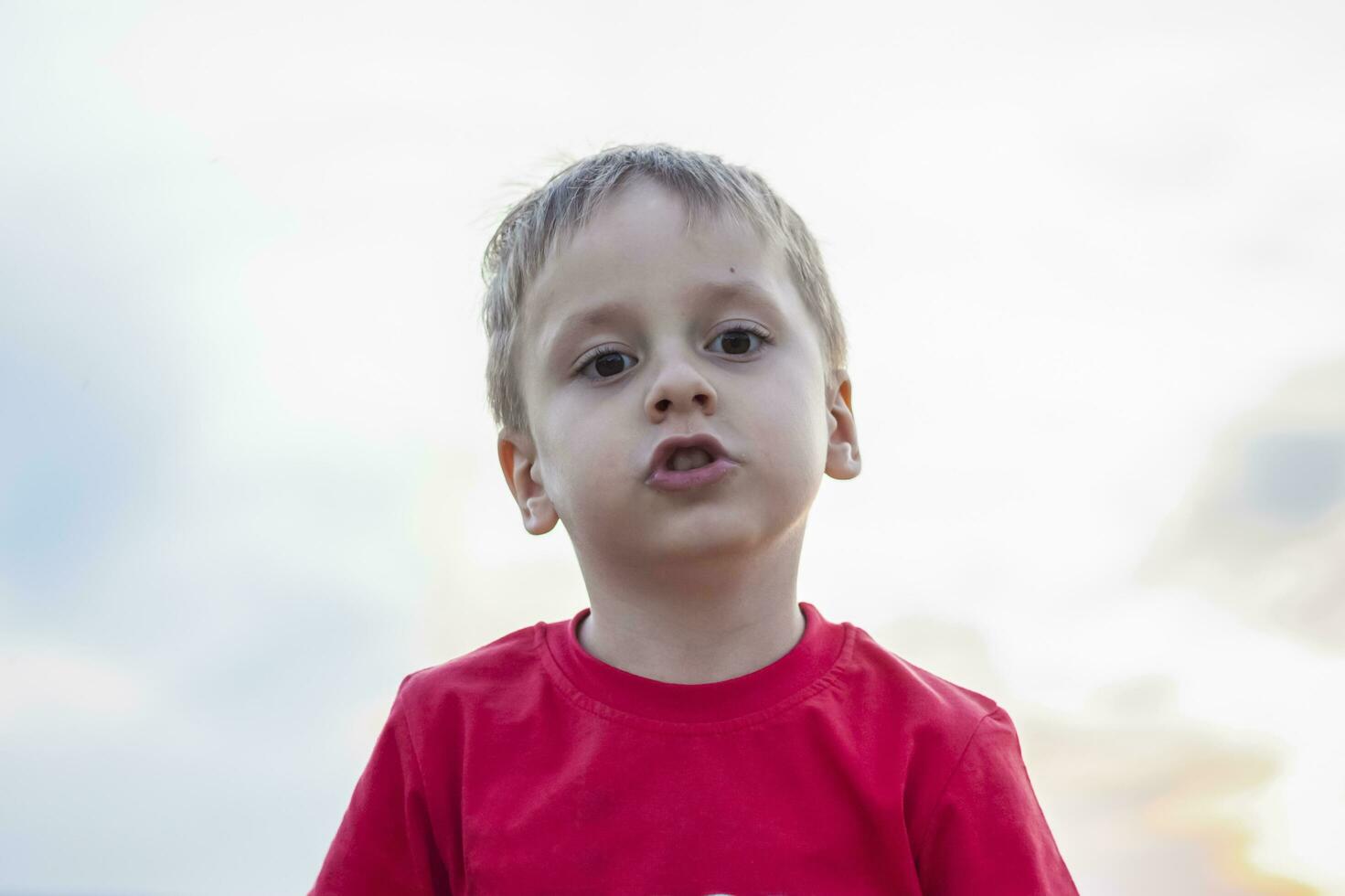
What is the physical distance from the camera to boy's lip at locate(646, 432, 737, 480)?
167 centimetres

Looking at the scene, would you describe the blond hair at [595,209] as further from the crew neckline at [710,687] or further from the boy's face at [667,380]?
the crew neckline at [710,687]

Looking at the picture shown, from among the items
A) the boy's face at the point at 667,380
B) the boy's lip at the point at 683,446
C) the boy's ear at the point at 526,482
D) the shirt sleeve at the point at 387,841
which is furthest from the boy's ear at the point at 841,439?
the shirt sleeve at the point at 387,841

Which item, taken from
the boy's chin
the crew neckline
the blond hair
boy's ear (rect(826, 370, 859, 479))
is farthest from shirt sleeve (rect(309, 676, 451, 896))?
boy's ear (rect(826, 370, 859, 479))

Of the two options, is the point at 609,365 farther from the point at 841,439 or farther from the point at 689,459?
the point at 841,439

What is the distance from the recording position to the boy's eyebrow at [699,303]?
1.78 meters

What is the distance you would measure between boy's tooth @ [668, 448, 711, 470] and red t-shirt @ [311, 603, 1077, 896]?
0.35m

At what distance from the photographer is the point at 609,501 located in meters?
1.73

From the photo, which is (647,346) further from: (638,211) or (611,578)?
(611,578)

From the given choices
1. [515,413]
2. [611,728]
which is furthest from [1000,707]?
[515,413]

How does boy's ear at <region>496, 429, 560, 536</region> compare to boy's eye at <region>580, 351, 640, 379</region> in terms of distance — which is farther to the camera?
boy's ear at <region>496, 429, 560, 536</region>

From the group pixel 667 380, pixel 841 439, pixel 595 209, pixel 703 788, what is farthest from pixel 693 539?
pixel 595 209

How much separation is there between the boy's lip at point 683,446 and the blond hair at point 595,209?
0.39 m

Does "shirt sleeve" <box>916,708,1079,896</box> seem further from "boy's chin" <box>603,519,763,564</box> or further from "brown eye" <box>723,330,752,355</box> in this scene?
"brown eye" <box>723,330,752,355</box>

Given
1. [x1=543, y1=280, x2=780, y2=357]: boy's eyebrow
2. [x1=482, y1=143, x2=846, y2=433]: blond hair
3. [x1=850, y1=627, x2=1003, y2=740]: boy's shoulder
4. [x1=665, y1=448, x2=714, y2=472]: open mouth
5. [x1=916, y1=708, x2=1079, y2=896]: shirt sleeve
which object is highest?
[x1=482, y1=143, x2=846, y2=433]: blond hair
